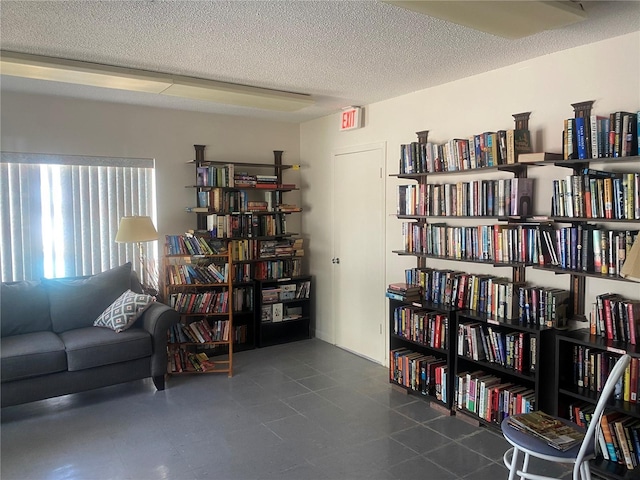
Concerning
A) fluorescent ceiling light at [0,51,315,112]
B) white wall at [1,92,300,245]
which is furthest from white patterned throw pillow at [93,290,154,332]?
fluorescent ceiling light at [0,51,315,112]

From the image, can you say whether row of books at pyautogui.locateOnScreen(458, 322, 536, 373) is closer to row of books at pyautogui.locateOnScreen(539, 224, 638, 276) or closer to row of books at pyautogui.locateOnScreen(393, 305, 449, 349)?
row of books at pyautogui.locateOnScreen(393, 305, 449, 349)

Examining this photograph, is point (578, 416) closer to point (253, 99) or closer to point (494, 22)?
point (494, 22)

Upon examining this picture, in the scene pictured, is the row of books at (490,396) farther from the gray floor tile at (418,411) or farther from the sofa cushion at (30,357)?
the sofa cushion at (30,357)

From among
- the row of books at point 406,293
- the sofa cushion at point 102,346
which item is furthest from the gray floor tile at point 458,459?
the sofa cushion at point 102,346

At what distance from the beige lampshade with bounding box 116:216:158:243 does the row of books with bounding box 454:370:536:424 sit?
294 cm

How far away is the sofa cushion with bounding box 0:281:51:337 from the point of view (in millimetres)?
3881

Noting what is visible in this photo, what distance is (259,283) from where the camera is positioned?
5.31 meters

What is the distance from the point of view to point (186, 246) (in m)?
4.66

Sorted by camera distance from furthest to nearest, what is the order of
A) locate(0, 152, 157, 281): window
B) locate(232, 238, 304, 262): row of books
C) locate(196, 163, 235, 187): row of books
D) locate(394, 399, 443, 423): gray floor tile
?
locate(232, 238, 304, 262): row of books → locate(196, 163, 235, 187): row of books → locate(0, 152, 157, 281): window → locate(394, 399, 443, 423): gray floor tile

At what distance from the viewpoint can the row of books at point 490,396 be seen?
3150 mm

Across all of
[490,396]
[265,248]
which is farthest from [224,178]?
[490,396]

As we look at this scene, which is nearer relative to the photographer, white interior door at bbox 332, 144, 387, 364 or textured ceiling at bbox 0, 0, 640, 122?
textured ceiling at bbox 0, 0, 640, 122

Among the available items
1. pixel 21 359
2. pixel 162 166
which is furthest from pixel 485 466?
pixel 162 166

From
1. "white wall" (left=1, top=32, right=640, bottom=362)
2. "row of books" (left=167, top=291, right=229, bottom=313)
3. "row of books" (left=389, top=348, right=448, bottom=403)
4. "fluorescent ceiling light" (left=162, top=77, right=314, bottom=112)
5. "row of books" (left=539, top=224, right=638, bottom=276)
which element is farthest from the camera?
"row of books" (left=167, top=291, right=229, bottom=313)
